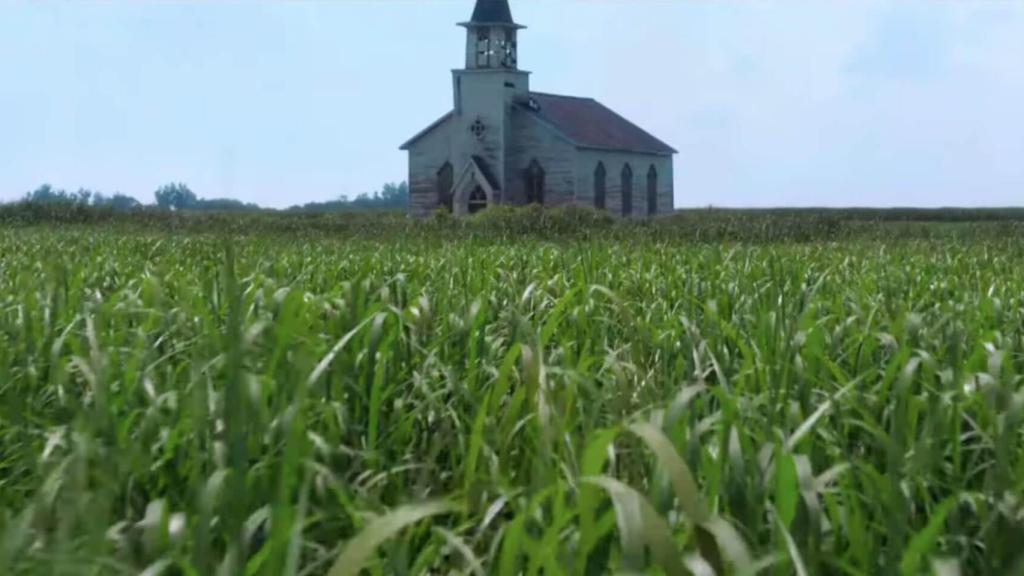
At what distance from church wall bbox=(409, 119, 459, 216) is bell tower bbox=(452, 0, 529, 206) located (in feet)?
2.62

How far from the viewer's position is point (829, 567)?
2744 mm

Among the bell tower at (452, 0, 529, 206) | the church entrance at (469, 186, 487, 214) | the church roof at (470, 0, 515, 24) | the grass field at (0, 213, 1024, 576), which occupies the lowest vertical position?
the church entrance at (469, 186, 487, 214)

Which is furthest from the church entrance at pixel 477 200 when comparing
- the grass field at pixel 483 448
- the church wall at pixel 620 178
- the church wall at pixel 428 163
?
the grass field at pixel 483 448

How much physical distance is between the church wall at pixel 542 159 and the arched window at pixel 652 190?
23.9 ft

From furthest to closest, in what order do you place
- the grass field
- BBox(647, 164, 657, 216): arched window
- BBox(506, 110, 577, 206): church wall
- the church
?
BBox(647, 164, 657, 216): arched window, the church, BBox(506, 110, 577, 206): church wall, the grass field

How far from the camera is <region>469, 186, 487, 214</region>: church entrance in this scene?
47.7 metres

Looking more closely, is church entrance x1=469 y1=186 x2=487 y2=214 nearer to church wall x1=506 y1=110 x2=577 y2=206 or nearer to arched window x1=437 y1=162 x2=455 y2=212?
church wall x1=506 y1=110 x2=577 y2=206

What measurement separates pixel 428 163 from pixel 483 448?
46550mm

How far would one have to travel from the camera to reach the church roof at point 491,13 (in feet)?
164

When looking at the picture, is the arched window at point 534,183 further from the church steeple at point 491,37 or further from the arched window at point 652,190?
the arched window at point 652,190

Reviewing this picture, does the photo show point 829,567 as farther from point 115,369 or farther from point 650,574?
point 115,369

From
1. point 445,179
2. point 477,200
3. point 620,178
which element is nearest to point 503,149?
point 477,200

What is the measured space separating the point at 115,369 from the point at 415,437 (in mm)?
801

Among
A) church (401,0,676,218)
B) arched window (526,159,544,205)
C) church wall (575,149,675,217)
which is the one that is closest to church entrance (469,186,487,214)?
church (401,0,676,218)
